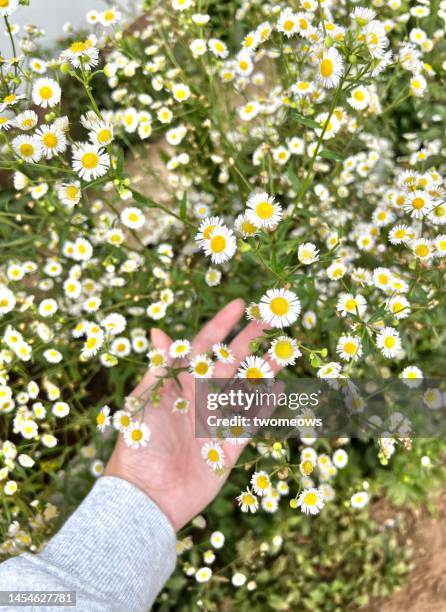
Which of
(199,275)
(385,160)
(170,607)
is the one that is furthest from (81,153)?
(170,607)

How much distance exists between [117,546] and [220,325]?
705 mm

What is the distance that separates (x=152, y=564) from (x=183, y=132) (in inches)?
58.5

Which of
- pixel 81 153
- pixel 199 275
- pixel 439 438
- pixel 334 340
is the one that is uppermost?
pixel 199 275

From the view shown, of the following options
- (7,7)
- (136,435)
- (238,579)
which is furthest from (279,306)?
(238,579)

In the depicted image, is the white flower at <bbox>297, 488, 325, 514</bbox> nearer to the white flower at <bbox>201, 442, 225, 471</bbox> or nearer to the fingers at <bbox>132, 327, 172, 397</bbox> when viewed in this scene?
the white flower at <bbox>201, 442, 225, 471</bbox>

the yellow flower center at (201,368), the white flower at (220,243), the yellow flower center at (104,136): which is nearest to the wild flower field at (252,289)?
the yellow flower center at (201,368)

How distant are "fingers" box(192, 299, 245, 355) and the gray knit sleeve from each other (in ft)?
1.56

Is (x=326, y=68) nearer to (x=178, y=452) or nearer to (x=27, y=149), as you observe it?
(x=27, y=149)

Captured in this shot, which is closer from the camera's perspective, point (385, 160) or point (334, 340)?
point (334, 340)

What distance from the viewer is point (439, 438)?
1.81 metres

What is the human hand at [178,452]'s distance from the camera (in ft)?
5.11

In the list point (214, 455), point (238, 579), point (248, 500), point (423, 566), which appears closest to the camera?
point (248, 500)

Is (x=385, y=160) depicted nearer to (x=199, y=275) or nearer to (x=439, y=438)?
(x=199, y=275)

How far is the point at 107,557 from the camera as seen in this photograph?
1328 millimetres
